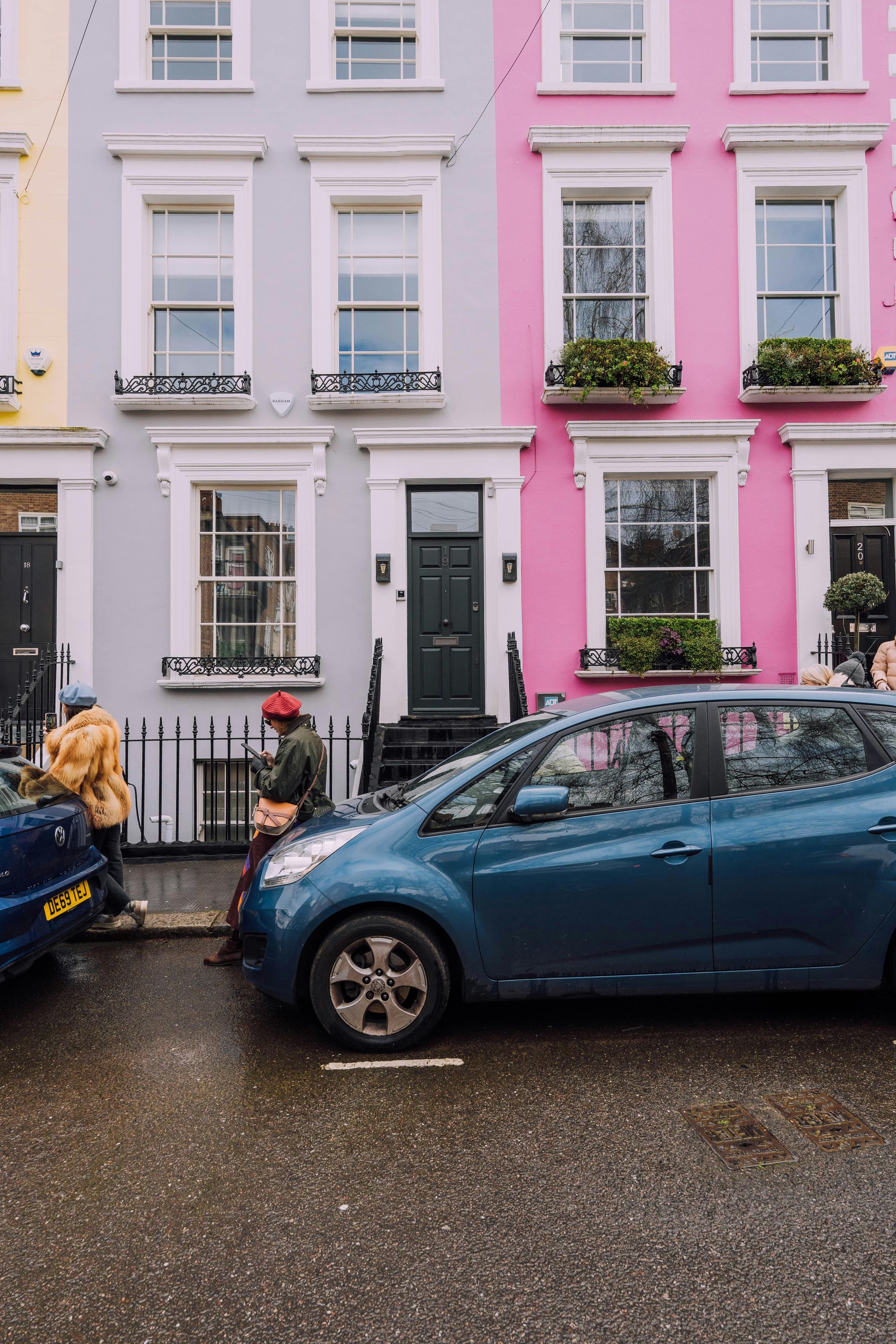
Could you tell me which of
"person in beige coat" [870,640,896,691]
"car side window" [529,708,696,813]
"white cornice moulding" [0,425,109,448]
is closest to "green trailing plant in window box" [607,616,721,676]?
"person in beige coat" [870,640,896,691]

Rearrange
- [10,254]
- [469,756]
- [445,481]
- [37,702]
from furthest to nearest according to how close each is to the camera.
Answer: [445,481]
[10,254]
[37,702]
[469,756]

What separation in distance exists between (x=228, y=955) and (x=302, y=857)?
1.62 m

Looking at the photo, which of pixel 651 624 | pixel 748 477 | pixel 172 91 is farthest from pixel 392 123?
pixel 651 624

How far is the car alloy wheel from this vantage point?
3924 millimetres

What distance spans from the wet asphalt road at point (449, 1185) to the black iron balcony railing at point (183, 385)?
765cm

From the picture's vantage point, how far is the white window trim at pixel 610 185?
9984 millimetres

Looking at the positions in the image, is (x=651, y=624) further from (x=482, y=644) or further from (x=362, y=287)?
(x=362, y=287)

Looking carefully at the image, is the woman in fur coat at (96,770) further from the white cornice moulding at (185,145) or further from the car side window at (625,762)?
the white cornice moulding at (185,145)

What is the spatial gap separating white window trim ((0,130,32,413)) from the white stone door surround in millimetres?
592

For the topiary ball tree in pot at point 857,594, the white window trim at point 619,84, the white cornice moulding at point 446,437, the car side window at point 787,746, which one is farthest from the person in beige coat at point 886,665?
the white window trim at point 619,84

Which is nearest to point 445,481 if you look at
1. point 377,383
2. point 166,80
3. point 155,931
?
point 377,383

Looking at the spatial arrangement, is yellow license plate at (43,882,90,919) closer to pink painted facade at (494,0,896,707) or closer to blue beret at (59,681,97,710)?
blue beret at (59,681,97,710)

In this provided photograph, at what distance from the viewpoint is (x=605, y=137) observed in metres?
9.96

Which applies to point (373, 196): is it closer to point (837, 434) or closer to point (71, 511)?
point (71, 511)
